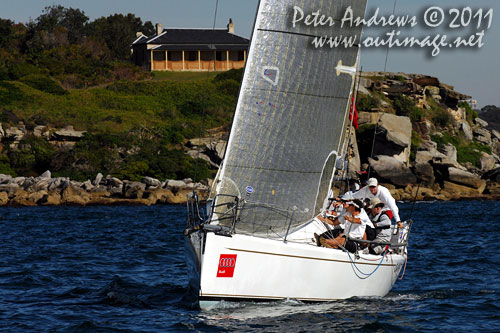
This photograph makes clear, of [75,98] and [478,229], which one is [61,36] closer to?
[75,98]

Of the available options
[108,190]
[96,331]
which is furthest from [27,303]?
[108,190]

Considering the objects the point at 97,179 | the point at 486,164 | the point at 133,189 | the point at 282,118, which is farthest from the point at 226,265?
the point at 486,164

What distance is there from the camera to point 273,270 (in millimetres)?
10625

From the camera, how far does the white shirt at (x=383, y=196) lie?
1361 centimetres

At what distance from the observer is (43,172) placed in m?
43.0

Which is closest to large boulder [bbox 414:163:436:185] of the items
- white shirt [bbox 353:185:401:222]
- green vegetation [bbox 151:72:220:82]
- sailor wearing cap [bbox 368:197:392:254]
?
green vegetation [bbox 151:72:220:82]

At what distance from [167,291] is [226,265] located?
318cm

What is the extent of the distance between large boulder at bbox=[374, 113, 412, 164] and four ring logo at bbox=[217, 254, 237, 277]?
1532 inches

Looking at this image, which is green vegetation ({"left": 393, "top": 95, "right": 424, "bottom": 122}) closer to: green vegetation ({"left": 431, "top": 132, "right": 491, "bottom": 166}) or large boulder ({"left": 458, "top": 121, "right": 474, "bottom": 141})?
green vegetation ({"left": 431, "top": 132, "right": 491, "bottom": 166})

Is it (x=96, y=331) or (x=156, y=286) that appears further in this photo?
(x=156, y=286)

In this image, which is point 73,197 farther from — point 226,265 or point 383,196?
point 226,265

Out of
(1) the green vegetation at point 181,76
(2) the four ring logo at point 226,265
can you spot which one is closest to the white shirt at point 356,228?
(2) the four ring logo at point 226,265

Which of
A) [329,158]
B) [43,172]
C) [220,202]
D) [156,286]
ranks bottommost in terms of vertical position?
[43,172]

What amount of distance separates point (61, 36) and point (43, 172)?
34197mm
